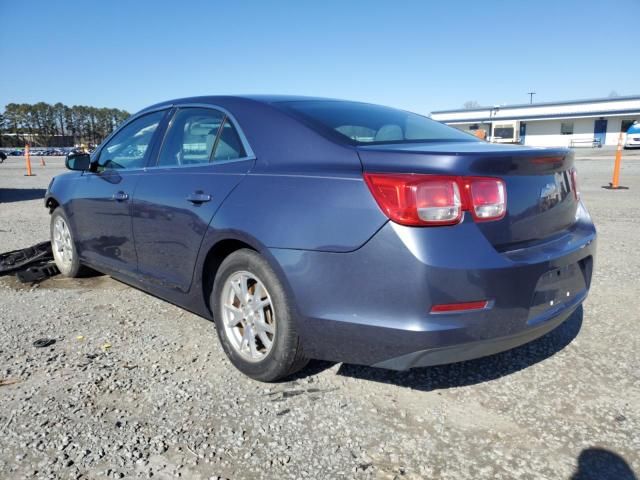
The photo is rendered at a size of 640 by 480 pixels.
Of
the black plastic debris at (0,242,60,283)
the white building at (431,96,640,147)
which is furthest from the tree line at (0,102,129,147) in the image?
the black plastic debris at (0,242,60,283)

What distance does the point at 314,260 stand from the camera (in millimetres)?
2275

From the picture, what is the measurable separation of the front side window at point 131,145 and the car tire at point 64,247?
839 mm

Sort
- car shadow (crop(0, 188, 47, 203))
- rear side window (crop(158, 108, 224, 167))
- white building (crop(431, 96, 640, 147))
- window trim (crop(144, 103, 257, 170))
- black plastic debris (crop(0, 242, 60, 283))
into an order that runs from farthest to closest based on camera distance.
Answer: white building (crop(431, 96, 640, 147)) < car shadow (crop(0, 188, 47, 203)) < black plastic debris (crop(0, 242, 60, 283)) < rear side window (crop(158, 108, 224, 167)) < window trim (crop(144, 103, 257, 170))

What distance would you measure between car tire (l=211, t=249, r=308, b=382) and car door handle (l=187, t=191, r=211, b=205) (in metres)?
0.37

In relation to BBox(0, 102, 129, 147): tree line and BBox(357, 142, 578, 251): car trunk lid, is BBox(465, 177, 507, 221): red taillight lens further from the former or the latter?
BBox(0, 102, 129, 147): tree line

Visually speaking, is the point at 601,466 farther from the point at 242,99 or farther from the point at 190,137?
the point at 190,137

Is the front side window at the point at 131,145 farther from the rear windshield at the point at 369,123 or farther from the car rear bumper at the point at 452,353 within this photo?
the car rear bumper at the point at 452,353

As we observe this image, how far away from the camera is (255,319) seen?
2691 mm

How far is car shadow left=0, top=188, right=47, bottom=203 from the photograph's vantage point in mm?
11625

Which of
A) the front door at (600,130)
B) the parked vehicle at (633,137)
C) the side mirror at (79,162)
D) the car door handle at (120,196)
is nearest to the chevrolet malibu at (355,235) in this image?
the car door handle at (120,196)

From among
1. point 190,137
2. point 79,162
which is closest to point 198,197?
point 190,137

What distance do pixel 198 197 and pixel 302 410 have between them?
132cm

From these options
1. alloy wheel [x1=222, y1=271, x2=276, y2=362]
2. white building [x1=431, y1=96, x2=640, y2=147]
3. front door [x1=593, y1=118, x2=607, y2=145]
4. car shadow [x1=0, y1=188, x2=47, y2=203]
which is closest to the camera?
alloy wheel [x1=222, y1=271, x2=276, y2=362]

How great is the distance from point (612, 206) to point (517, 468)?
8.77m
